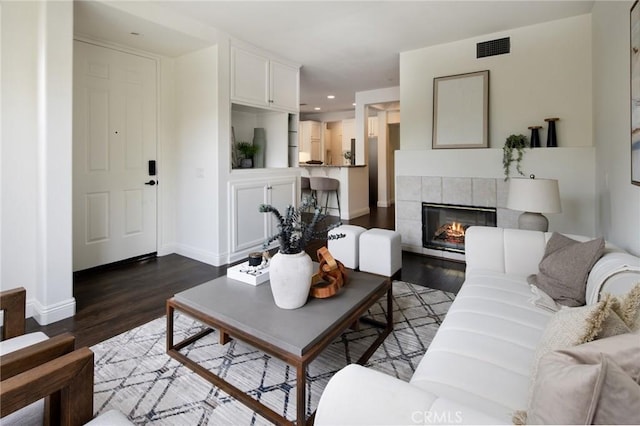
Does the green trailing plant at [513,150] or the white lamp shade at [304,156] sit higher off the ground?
the white lamp shade at [304,156]

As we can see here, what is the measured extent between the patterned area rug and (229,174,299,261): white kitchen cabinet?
1.59 m

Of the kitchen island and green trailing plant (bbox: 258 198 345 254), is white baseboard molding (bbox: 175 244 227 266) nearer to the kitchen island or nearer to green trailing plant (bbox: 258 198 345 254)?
green trailing plant (bbox: 258 198 345 254)

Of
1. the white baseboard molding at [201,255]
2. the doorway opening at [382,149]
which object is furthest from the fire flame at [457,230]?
the doorway opening at [382,149]

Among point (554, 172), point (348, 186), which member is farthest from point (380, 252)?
point (348, 186)

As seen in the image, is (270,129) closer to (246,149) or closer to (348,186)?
(246,149)

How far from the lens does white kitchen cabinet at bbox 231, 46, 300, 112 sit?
12.7ft

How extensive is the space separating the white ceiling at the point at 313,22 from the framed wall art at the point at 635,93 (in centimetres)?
147

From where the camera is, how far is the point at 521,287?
6.39ft

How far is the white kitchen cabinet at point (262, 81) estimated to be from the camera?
153 inches

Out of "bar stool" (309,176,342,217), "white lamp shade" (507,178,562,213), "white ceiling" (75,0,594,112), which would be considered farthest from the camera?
"bar stool" (309,176,342,217)

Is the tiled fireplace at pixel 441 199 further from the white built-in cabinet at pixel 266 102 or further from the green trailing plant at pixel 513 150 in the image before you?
the white built-in cabinet at pixel 266 102

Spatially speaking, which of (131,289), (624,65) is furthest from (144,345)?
(624,65)

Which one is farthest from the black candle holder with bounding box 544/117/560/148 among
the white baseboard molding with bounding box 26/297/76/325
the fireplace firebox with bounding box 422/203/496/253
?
the white baseboard molding with bounding box 26/297/76/325

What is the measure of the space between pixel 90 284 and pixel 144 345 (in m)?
1.52
